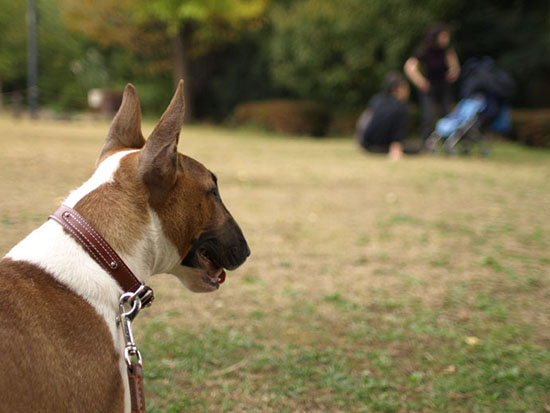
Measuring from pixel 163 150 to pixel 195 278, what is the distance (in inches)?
26.4

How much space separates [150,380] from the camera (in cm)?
319

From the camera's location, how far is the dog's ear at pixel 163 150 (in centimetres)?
198

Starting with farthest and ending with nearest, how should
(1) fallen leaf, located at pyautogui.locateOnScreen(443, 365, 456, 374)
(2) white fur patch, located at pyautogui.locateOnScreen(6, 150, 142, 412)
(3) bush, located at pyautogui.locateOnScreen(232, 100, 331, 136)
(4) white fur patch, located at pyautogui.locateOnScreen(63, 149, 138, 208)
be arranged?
(3) bush, located at pyautogui.locateOnScreen(232, 100, 331, 136) < (1) fallen leaf, located at pyautogui.locateOnScreen(443, 365, 456, 374) < (4) white fur patch, located at pyautogui.locateOnScreen(63, 149, 138, 208) < (2) white fur patch, located at pyautogui.locateOnScreen(6, 150, 142, 412)

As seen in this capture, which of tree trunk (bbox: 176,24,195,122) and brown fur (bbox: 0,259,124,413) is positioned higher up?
brown fur (bbox: 0,259,124,413)

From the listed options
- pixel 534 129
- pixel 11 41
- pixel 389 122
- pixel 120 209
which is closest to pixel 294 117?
pixel 534 129

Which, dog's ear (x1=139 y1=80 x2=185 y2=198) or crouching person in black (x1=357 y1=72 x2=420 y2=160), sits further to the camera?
crouching person in black (x1=357 y1=72 x2=420 y2=160)

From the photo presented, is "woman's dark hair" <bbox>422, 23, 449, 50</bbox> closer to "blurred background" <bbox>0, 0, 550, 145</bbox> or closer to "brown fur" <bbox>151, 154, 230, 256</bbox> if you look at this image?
"blurred background" <bbox>0, 0, 550, 145</bbox>

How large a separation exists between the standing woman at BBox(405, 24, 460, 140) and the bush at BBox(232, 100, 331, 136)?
30.4ft

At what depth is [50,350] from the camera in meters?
1.82

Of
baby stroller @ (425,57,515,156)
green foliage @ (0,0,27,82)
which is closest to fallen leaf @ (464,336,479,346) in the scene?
baby stroller @ (425,57,515,156)

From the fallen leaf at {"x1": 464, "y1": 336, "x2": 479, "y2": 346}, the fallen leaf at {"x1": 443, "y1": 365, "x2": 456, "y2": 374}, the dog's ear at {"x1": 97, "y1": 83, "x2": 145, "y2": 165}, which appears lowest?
the fallen leaf at {"x1": 464, "y1": 336, "x2": 479, "y2": 346}

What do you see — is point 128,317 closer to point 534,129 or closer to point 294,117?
point 534,129

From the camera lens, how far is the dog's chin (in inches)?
94.2

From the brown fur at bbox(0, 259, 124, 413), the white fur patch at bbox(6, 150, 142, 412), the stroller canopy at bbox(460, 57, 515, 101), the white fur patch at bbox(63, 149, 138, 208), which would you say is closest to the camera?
the brown fur at bbox(0, 259, 124, 413)
